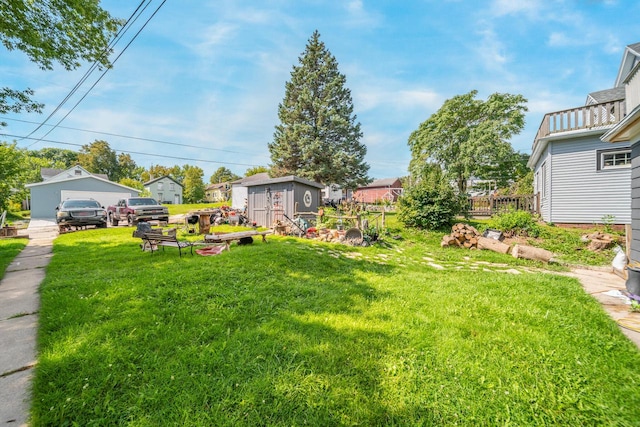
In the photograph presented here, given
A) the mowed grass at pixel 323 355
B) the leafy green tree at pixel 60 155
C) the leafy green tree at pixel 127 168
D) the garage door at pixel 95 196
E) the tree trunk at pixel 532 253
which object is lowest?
the mowed grass at pixel 323 355

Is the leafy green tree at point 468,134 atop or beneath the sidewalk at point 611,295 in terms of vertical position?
atop

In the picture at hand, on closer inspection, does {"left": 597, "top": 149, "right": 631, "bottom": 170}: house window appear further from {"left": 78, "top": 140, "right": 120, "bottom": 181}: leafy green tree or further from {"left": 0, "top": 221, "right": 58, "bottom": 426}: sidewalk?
{"left": 78, "top": 140, "right": 120, "bottom": 181}: leafy green tree

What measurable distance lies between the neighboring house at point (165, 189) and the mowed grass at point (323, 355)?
A: 45.8 meters

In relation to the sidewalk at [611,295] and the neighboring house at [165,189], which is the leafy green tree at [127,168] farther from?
the sidewalk at [611,295]

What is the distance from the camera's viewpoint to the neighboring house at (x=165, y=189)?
4278 centimetres

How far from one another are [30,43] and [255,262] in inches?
329

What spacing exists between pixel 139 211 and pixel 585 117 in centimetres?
2195

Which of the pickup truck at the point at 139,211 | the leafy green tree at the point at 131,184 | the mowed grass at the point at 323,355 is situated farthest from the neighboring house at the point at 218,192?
the mowed grass at the point at 323,355

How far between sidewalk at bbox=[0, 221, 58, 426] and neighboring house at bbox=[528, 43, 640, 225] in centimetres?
1545

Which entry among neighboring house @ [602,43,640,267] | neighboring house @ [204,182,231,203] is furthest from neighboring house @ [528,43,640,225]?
neighboring house @ [204,182,231,203]

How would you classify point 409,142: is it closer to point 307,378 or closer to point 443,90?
point 443,90

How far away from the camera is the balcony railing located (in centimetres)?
932

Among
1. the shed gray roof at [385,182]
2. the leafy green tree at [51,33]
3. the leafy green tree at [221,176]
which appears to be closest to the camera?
the leafy green tree at [51,33]

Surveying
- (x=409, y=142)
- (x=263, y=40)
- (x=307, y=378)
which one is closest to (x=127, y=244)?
(x=263, y=40)
